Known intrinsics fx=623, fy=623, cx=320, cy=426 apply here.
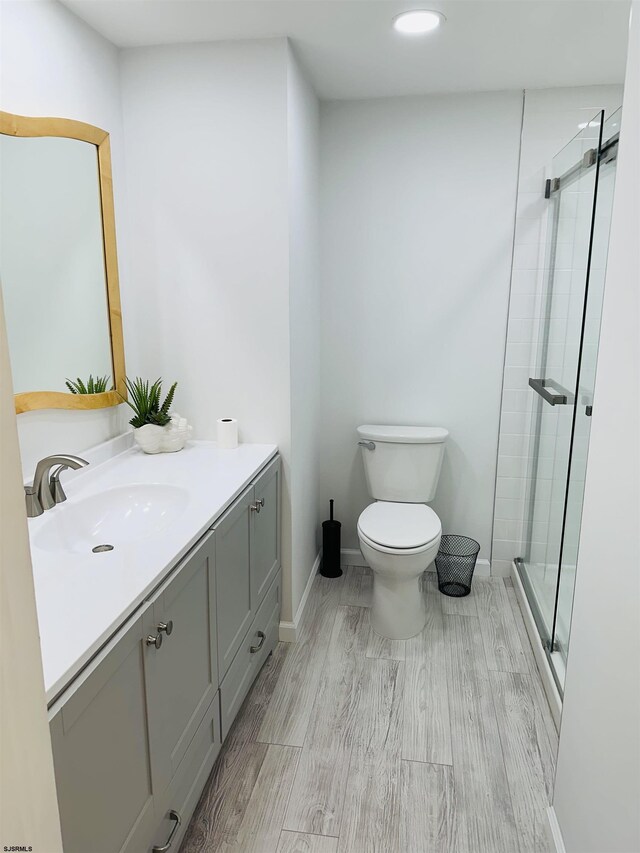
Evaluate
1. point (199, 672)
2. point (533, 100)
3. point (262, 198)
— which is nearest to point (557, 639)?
point (199, 672)

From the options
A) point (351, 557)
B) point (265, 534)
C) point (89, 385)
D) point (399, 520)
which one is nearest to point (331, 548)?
point (351, 557)

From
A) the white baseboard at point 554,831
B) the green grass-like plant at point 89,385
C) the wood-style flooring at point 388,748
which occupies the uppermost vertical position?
the green grass-like plant at point 89,385

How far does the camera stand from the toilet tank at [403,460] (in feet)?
9.95

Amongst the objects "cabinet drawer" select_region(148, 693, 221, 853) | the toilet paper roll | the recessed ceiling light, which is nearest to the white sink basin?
the toilet paper roll

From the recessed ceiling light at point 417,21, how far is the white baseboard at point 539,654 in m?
2.33

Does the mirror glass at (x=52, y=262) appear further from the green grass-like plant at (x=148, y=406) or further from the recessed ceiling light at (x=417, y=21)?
the recessed ceiling light at (x=417, y=21)

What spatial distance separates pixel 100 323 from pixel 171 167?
0.66 meters

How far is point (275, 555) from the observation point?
2.54m

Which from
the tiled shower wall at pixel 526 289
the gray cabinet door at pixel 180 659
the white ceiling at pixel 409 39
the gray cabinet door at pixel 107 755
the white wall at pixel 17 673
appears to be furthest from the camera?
the tiled shower wall at pixel 526 289

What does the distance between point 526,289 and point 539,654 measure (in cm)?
164

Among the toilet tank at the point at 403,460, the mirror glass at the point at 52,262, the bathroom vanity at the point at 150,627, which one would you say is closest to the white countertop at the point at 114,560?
the bathroom vanity at the point at 150,627

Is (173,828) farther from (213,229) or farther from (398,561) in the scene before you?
(213,229)

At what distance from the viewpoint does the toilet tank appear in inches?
119

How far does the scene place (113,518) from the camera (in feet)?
6.47
